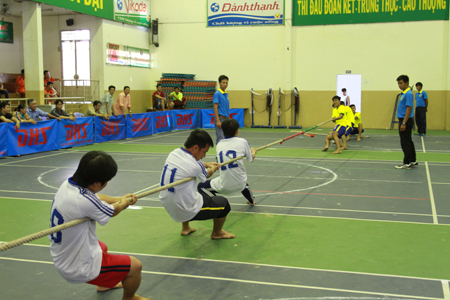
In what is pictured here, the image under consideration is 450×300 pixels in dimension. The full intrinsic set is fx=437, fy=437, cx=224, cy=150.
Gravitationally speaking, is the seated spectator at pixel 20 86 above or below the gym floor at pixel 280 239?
above

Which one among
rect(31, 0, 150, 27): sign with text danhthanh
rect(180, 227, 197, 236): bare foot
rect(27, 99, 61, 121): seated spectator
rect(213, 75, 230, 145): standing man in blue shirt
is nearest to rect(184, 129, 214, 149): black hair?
rect(180, 227, 197, 236): bare foot

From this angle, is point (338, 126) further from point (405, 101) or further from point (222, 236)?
point (222, 236)

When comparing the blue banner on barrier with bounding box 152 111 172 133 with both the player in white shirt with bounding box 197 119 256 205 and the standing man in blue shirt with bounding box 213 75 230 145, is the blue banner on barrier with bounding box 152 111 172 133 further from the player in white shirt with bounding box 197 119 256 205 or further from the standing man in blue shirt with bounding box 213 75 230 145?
Answer: the player in white shirt with bounding box 197 119 256 205

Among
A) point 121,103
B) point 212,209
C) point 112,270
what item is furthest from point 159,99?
point 112,270

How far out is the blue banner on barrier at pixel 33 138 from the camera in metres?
13.0

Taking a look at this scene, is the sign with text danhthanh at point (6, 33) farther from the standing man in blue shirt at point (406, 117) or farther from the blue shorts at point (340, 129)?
the standing man in blue shirt at point (406, 117)

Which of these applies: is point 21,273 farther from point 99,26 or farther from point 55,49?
point 55,49

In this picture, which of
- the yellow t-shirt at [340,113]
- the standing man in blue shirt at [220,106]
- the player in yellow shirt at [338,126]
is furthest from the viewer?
the yellow t-shirt at [340,113]

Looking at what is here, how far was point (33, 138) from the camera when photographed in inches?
539

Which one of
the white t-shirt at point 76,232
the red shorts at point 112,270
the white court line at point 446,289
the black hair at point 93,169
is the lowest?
the white court line at point 446,289

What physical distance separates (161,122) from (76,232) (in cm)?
1736

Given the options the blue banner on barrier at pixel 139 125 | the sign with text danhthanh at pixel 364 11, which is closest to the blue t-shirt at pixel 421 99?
the sign with text danhthanh at pixel 364 11

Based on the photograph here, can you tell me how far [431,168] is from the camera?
36.0 feet

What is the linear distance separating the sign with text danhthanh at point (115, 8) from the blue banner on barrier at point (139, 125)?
210 inches
